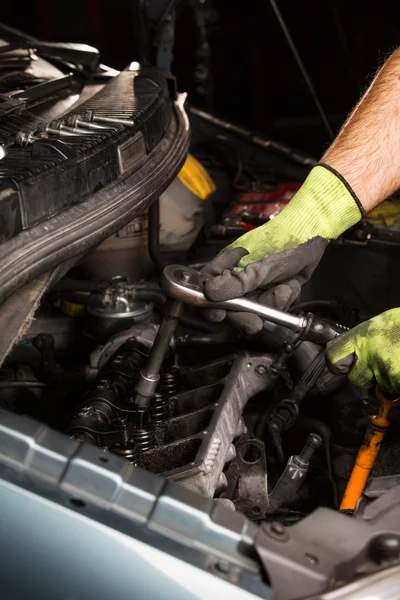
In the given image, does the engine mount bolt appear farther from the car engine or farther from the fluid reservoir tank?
the fluid reservoir tank

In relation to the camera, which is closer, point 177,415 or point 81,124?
point 81,124

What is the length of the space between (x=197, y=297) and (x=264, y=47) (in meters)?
3.34

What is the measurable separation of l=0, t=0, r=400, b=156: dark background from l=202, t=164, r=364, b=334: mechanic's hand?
1.79 meters

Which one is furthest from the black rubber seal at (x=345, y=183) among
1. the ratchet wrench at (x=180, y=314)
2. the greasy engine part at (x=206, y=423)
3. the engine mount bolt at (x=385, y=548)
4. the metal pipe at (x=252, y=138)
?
the metal pipe at (x=252, y=138)

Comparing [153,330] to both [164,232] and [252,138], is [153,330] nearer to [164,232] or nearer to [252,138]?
[164,232]

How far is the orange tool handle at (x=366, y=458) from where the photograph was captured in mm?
1200

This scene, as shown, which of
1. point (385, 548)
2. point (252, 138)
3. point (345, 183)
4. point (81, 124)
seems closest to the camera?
point (385, 548)

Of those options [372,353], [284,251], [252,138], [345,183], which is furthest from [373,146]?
[252,138]

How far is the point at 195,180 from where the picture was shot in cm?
198

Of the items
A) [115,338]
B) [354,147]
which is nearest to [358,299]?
[354,147]

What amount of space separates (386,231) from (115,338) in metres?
0.86

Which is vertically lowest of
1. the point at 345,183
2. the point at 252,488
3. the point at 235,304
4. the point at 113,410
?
the point at 252,488

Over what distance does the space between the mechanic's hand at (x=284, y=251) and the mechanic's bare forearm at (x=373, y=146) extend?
0.14 ft

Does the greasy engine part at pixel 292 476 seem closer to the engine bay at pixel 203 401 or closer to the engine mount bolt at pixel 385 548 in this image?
the engine bay at pixel 203 401
